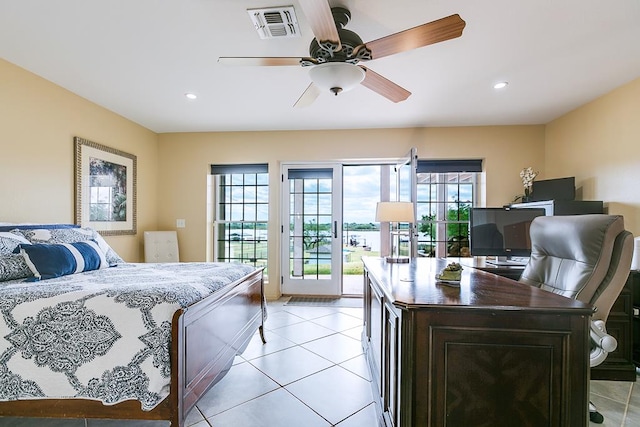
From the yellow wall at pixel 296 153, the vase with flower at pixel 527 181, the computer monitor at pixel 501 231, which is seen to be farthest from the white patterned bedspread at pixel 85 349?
the vase with flower at pixel 527 181

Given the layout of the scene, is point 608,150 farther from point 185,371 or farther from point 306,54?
point 185,371

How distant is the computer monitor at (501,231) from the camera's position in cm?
302

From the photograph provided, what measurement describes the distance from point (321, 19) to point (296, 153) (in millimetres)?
2952

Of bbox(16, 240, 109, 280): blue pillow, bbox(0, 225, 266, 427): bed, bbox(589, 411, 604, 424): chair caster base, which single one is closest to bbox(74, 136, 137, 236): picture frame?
bbox(16, 240, 109, 280): blue pillow

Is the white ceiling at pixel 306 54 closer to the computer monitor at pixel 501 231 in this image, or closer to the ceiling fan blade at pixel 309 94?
the ceiling fan blade at pixel 309 94

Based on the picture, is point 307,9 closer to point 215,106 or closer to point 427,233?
point 215,106

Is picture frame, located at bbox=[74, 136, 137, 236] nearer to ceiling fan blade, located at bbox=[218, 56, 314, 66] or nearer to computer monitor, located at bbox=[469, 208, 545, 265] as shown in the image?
ceiling fan blade, located at bbox=[218, 56, 314, 66]

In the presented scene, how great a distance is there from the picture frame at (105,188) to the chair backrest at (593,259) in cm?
424

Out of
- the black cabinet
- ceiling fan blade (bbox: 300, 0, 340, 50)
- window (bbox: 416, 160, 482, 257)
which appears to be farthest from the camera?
window (bbox: 416, 160, 482, 257)

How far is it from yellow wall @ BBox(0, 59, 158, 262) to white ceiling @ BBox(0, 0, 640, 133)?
5.8 inches

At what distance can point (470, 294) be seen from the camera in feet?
4.56

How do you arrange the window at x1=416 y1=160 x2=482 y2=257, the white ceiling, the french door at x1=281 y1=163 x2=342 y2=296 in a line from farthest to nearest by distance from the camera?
the french door at x1=281 y1=163 x2=342 y2=296, the window at x1=416 y1=160 x2=482 y2=257, the white ceiling

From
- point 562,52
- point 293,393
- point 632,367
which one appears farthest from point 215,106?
point 632,367

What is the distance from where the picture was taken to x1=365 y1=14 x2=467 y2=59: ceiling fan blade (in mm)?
1472
